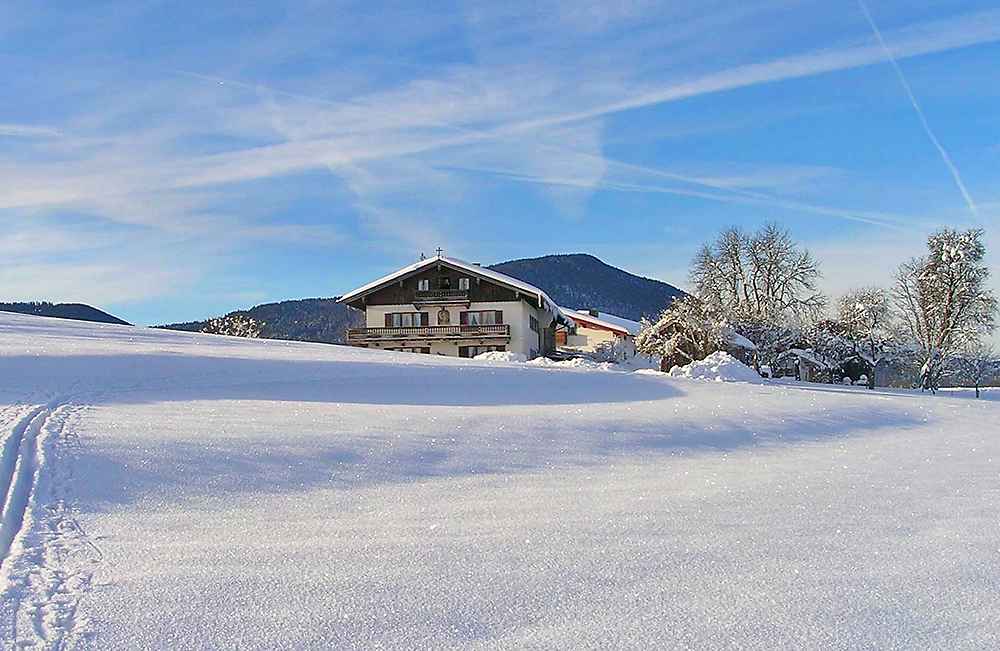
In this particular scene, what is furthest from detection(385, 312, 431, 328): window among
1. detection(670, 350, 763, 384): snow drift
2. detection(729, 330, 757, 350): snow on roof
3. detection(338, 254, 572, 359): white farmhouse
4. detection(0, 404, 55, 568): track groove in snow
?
detection(0, 404, 55, 568): track groove in snow

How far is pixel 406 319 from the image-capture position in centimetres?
4500

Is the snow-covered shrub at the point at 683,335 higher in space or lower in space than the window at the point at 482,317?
lower

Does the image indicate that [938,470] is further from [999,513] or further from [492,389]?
[492,389]

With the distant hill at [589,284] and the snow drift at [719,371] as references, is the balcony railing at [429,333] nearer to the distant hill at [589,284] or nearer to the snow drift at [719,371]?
the snow drift at [719,371]

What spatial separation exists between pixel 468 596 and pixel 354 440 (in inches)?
205

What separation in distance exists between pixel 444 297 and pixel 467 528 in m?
A: 38.0

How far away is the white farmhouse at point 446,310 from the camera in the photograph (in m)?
43.1

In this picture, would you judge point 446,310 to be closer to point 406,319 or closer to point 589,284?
point 406,319

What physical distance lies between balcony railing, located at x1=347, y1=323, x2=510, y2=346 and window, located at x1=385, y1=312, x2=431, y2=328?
132 centimetres

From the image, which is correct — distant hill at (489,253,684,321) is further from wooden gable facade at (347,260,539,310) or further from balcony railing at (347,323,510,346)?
balcony railing at (347,323,510,346)

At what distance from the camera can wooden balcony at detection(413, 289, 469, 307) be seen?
1726 inches

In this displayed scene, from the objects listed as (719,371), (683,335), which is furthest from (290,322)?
(719,371)

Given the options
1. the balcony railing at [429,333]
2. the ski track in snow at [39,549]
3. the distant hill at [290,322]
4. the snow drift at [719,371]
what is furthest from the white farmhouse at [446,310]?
the ski track in snow at [39,549]

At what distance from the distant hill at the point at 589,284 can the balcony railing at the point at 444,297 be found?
191ft
